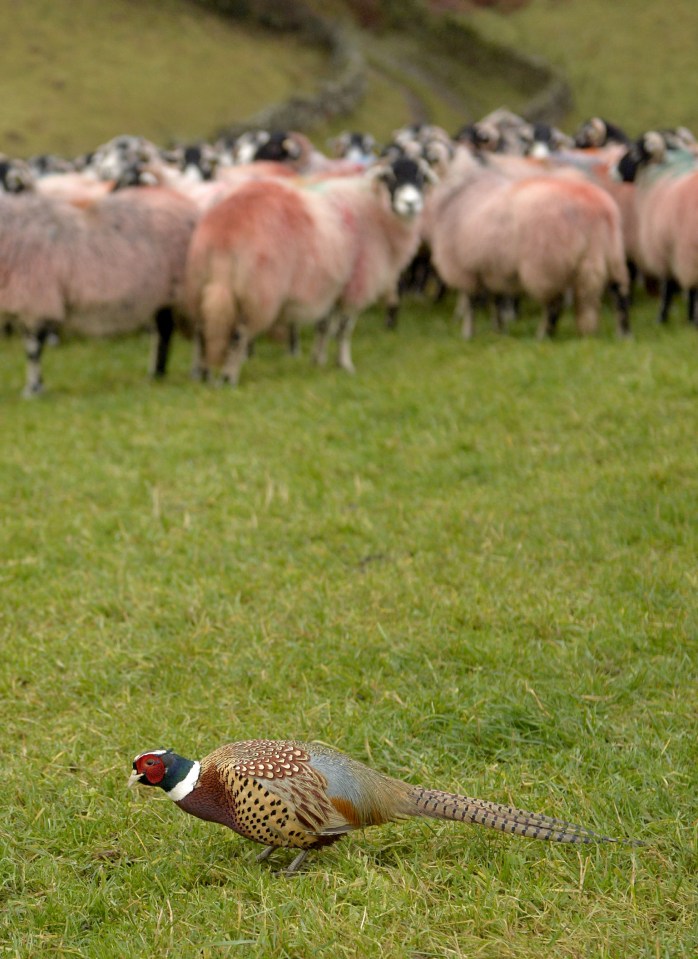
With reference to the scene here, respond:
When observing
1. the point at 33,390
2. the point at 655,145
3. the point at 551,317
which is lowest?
the point at 33,390

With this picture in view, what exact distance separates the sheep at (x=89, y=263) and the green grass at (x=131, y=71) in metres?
20.4

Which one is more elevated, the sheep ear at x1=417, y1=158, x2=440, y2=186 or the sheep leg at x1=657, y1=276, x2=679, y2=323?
the sheep ear at x1=417, y1=158, x2=440, y2=186

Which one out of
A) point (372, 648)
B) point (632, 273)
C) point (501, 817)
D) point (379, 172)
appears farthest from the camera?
Answer: point (632, 273)

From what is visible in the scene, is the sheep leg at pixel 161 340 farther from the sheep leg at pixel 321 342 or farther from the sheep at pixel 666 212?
the sheep at pixel 666 212

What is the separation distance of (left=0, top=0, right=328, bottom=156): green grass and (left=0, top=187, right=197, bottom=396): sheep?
66.8 feet

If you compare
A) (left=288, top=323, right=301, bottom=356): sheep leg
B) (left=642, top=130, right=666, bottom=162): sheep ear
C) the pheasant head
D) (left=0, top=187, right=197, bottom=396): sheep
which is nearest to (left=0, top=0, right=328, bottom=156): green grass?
(left=288, top=323, right=301, bottom=356): sheep leg

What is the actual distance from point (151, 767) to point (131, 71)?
111 feet

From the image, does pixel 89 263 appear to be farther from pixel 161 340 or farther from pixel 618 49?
pixel 618 49

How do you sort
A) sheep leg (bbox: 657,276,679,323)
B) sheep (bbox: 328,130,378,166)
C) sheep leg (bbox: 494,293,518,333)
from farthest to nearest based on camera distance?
sheep (bbox: 328,130,378,166) < sheep leg (bbox: 494,293,518,333) < sheep leg (bbox: 657,276,679,323)

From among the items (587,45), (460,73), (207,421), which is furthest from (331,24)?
(207,421)

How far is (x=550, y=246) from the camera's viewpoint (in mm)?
8250

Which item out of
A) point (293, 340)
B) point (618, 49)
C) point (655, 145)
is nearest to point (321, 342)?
point (293, 340)

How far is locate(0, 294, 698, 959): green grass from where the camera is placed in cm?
261

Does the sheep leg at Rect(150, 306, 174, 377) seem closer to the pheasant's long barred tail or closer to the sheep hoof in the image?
the sheep hoof
